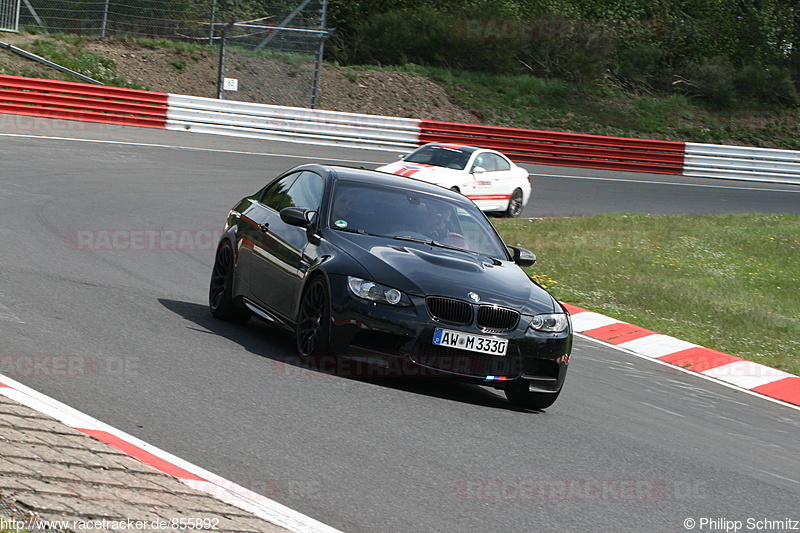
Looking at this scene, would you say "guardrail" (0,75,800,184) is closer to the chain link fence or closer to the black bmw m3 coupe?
the chain link fence

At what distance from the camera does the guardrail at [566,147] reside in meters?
30.5

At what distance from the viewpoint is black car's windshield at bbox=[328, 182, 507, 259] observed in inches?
332

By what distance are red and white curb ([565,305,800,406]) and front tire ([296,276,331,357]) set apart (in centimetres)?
459

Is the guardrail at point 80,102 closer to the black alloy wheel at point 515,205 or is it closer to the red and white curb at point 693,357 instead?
the black alloy wheel at point 515,205

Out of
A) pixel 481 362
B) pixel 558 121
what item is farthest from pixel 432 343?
pixel 558 121

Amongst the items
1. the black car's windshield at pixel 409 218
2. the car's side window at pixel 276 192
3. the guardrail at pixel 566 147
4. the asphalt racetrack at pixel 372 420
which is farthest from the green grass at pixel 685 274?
the guardrail at pixel 566 147

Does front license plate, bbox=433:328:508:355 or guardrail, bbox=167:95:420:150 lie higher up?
guardrail, bbox=167:95:420:150

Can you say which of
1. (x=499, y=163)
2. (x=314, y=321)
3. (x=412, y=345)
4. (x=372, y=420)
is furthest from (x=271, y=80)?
(x=372, y=420)

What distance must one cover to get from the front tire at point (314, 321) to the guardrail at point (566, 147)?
74.4ft

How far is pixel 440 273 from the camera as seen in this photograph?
25.0ft

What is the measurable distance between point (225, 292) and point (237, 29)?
22938 mm

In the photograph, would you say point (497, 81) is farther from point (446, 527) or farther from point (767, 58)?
point (446, 527)

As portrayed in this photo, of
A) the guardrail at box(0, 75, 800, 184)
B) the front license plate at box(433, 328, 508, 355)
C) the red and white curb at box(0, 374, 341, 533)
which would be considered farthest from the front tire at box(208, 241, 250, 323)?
the guardrail at box(0, 75, 800, 184)

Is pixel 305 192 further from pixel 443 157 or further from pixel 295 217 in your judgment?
pixel 443 157
